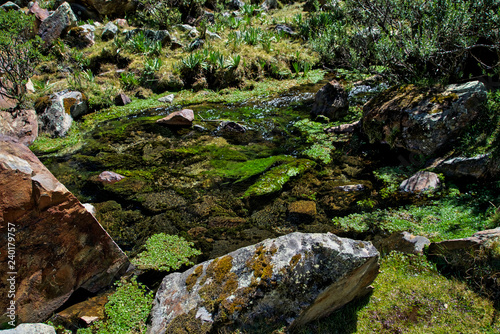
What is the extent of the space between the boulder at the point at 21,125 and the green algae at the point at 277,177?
8.13 metres

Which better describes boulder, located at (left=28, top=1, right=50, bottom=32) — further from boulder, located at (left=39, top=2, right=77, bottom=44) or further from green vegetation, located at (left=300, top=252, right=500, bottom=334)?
green vegetation, located at (left=300, top=252, right=500, bottom=334)

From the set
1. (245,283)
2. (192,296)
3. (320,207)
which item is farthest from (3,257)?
(320,207)

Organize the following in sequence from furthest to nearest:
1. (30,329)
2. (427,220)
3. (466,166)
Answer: (466,166)
(427,220)
(30,329)

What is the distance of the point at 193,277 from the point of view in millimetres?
3816

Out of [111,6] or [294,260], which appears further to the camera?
[111,6]

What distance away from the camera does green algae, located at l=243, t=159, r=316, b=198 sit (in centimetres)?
666

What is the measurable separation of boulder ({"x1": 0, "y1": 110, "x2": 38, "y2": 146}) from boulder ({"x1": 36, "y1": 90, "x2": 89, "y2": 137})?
0.28 metres

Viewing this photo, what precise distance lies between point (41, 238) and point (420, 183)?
6.34m

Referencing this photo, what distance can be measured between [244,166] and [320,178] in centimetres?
192

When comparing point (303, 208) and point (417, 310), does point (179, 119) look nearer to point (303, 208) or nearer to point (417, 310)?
point (303, 208)

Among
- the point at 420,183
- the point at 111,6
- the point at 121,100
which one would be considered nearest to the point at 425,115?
the point at 420,183

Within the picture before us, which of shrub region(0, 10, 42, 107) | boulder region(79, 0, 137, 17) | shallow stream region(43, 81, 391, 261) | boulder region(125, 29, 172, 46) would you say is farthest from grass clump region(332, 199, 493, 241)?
boulder region(79, 0, 137, 17)

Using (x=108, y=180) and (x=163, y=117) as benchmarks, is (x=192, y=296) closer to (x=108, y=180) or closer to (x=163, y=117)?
(x=108, y=180)

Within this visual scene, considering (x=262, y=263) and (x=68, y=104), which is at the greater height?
(x=262, y=263)
